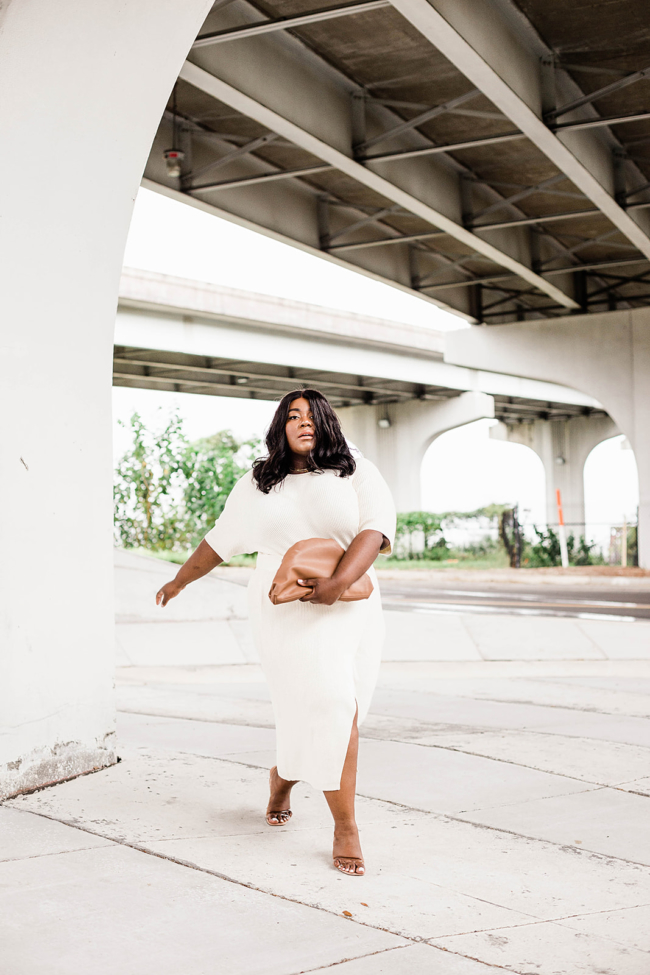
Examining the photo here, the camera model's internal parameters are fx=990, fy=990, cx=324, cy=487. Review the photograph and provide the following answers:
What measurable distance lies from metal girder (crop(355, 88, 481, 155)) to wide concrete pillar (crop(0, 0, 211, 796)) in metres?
7.22

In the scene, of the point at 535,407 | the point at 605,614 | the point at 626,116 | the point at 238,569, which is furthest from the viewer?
the point at 535,407

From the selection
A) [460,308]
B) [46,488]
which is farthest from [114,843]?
[460,308]

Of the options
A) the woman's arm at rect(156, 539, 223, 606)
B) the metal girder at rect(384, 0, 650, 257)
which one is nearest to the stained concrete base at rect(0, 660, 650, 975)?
the woman's arm at rect(156, 539, 223, 606)

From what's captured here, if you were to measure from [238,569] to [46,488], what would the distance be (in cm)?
2382

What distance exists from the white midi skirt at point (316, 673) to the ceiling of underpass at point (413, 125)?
23.1ft

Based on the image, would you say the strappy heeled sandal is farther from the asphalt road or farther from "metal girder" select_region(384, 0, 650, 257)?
the asphalt road

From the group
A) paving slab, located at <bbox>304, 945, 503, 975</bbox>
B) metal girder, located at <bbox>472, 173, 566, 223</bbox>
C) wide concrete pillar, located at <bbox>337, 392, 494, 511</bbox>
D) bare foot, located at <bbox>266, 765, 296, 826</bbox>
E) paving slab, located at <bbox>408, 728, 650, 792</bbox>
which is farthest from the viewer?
wide concrete pillar, located at <bbox>337, 392, 494, 511</bbox>

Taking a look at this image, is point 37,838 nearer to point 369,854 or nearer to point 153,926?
point 153,926

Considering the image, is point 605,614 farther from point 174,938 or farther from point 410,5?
point 174,938

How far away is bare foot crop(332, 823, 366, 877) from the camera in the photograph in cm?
356

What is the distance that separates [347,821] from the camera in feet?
12.0

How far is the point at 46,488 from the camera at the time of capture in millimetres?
4934

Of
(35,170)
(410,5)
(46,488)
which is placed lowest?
(46,488)

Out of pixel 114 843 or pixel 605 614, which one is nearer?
pixel 114 843
